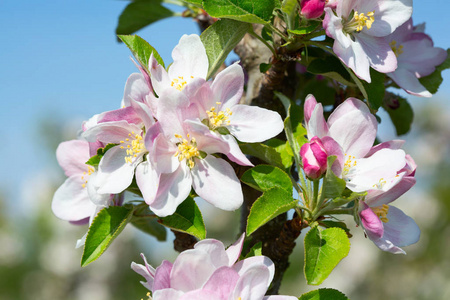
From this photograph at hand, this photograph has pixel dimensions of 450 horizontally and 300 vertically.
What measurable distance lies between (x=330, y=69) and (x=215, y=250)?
51 cm

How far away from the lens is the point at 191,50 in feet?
3.46

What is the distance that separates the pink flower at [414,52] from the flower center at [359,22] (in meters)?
0.20

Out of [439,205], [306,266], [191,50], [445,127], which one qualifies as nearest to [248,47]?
[191,50]

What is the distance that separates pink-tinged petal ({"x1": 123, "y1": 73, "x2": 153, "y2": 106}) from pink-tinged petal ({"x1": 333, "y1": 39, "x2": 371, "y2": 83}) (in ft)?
1.30

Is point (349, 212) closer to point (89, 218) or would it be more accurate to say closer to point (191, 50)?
point (191, 50)

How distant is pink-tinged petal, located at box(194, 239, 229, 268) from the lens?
0.94 m

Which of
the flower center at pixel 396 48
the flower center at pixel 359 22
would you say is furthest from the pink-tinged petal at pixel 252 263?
the flower center at pixel 396 48

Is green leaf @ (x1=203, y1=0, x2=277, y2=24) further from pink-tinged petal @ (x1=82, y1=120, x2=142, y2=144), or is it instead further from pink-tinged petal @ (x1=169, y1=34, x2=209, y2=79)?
pink-tinged petal @ (x1=82, y1=120, x2=142, y2=144)

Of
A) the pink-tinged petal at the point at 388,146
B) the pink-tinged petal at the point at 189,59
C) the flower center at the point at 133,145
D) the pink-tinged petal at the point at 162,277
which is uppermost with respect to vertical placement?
the pink-tinged petal at the point at 189,59

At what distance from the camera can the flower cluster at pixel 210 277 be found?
902 millimetres

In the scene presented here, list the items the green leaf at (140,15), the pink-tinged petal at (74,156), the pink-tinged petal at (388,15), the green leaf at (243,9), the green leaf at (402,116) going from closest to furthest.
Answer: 1. the green leaf at (243,9)
2. the pink-tinged petal at (388,15)
3. the pink-tinged petal at (74,156)
4. the green leaf at (402,116)
5. the green leaf at (140,15)

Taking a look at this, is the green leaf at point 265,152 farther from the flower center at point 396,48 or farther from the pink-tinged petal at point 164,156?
the flower center at point 396,48

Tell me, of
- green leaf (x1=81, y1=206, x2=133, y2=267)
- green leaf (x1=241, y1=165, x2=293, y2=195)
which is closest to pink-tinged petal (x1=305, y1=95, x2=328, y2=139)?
green leaf (x1=241, y1=165, x2=293, y2=195)

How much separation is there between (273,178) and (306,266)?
0.19 metres
